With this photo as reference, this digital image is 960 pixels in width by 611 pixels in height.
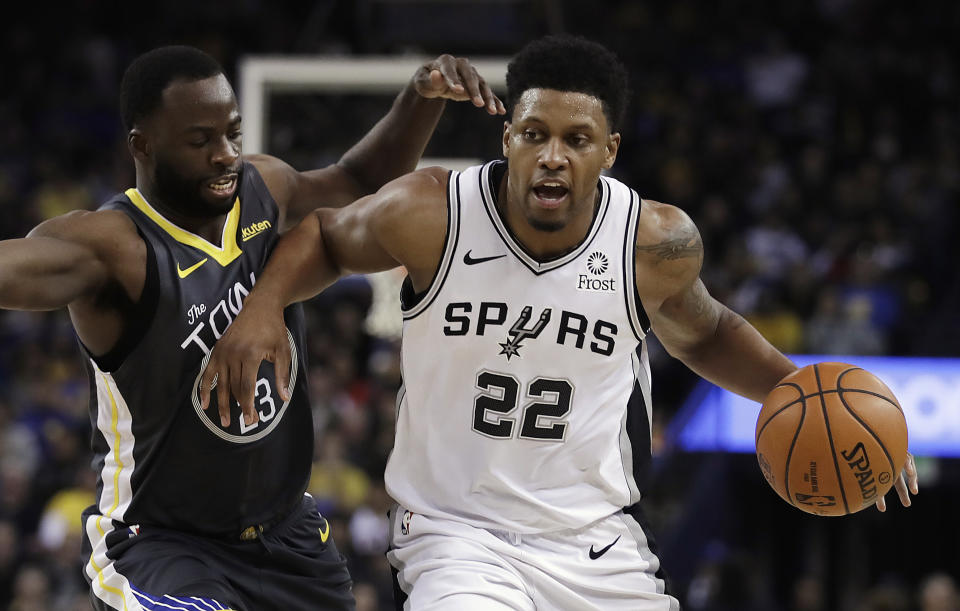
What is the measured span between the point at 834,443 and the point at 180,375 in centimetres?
191

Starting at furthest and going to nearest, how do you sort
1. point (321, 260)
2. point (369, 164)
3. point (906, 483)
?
point (369, 164)
point (906, 483)
point (321, 260)

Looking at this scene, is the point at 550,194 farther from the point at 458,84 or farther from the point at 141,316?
the point at 141,316

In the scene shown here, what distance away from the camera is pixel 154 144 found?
3596 millimetres

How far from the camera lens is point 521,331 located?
3533 millimetres

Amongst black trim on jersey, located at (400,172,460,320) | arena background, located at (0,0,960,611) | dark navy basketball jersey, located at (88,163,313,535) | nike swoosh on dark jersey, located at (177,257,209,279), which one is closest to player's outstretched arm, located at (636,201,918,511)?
black trim on jersey, located at (400,172,460,320)

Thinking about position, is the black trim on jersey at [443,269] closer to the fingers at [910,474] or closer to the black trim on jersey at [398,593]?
the black trim on jersey at [398,593]

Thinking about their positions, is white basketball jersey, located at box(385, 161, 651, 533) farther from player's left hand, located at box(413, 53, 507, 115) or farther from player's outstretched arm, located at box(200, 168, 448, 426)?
player's left hand, located at box(413, 53, 507, 115)

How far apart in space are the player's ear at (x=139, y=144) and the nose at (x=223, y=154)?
0.74 feet

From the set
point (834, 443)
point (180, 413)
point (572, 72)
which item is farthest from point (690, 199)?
point (180, 413)

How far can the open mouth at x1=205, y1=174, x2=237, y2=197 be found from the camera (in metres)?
3.59

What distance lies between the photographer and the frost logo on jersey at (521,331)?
3.53 m

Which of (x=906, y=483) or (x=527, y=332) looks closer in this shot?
(x=527, y=332)

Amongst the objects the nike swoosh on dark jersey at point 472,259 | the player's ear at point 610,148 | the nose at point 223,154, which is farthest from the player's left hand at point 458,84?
the nose at point 223,154

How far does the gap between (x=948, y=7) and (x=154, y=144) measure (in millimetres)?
12430
